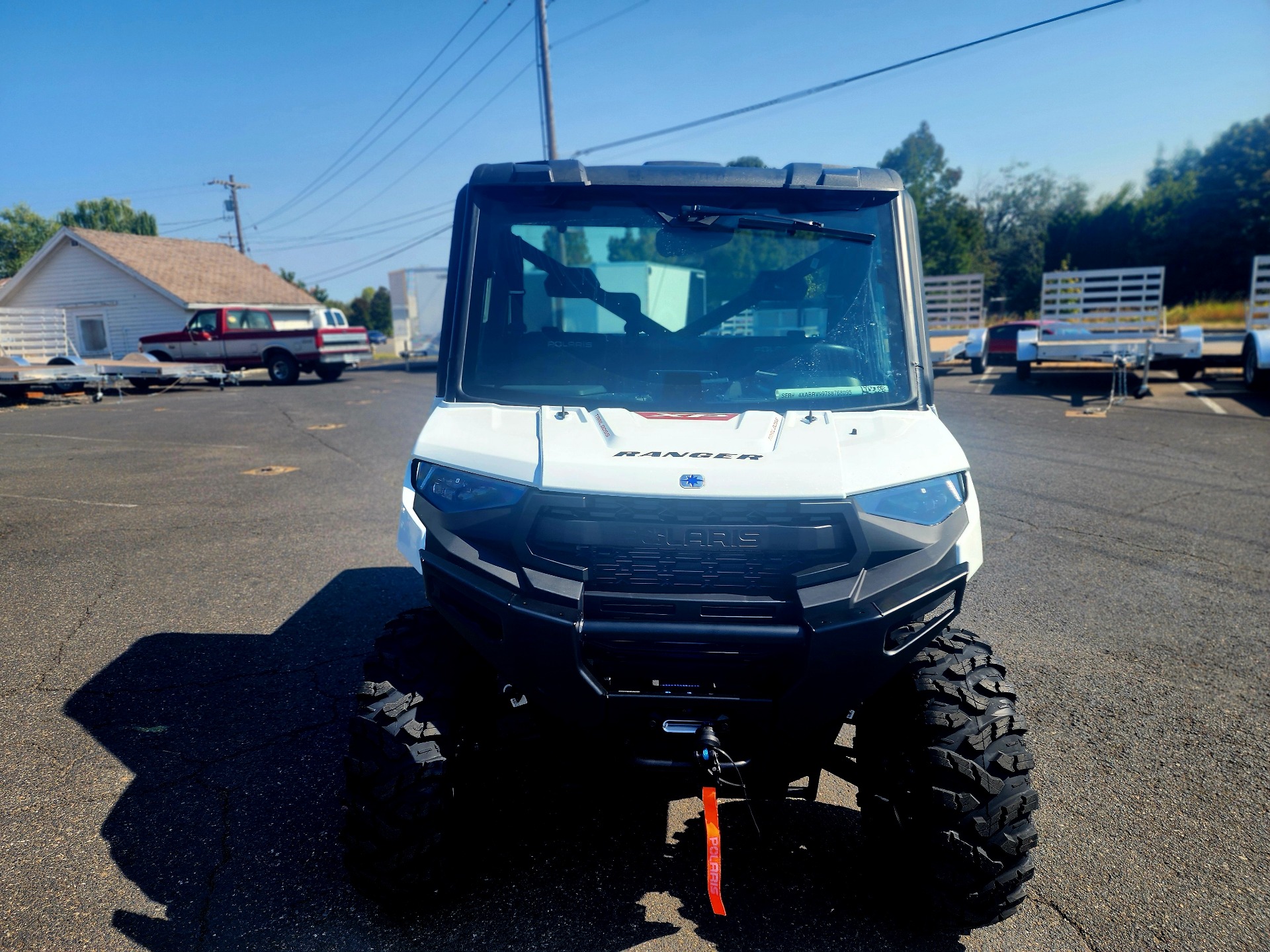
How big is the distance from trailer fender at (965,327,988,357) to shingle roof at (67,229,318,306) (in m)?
30.7

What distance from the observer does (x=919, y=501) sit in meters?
2.47

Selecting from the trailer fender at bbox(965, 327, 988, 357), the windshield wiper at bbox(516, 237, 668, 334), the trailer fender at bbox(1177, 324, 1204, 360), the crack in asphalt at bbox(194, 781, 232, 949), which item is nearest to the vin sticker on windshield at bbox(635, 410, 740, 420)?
the windshield wiper at bbox(516, 237, 668, 334)

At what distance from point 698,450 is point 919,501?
663 mm

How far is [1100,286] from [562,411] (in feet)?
61.5

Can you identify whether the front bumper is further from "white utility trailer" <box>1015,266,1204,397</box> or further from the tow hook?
"white utility trailer" <box>1015,266,1204,397</box>

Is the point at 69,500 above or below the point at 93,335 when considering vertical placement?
below

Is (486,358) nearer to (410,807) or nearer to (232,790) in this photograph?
(410,807)

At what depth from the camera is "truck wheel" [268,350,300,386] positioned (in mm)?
25000

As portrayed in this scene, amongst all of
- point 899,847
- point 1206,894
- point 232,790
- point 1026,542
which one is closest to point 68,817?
point 232,790

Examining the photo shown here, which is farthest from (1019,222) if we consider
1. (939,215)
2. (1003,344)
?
(1003,344)

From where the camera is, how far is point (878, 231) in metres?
3.03

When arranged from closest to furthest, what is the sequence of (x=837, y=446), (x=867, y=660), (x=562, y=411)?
(x=867, y=660) → (x=837, y=446) → (x=562, y=411)

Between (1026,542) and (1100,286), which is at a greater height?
(1100,286)

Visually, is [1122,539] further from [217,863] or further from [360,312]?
[360,312]
